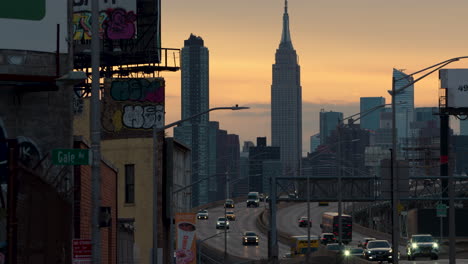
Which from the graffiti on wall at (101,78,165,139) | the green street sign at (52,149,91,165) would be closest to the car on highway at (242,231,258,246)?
the graffiti on wall at (101,78,165,139)

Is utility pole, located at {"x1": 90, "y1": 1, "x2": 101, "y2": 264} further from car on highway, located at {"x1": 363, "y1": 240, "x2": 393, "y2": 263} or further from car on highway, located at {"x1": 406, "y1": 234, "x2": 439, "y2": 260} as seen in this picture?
car on highway, located at {"x1": 406, "y1": 234, "x2": 439, "y2": 260}

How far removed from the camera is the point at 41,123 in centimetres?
3453

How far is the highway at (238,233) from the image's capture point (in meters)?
125

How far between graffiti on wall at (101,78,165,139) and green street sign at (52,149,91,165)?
46.5 m

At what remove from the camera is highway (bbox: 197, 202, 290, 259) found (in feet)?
409

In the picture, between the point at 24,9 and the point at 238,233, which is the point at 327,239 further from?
the point at 24,9

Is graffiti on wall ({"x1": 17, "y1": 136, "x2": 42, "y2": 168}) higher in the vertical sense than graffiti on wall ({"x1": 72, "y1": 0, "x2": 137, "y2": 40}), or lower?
lower

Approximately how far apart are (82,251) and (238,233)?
132268 mm

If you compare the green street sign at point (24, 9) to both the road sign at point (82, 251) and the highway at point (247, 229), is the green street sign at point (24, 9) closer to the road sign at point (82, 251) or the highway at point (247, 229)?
the road sign at point (82, 251)

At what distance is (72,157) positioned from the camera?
24.4m

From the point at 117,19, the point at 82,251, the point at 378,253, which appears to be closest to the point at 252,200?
the point at 378,253

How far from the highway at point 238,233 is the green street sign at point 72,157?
79.6 meters

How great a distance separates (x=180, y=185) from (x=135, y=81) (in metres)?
14.7

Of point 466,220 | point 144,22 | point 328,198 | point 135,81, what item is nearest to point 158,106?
point 135,81
